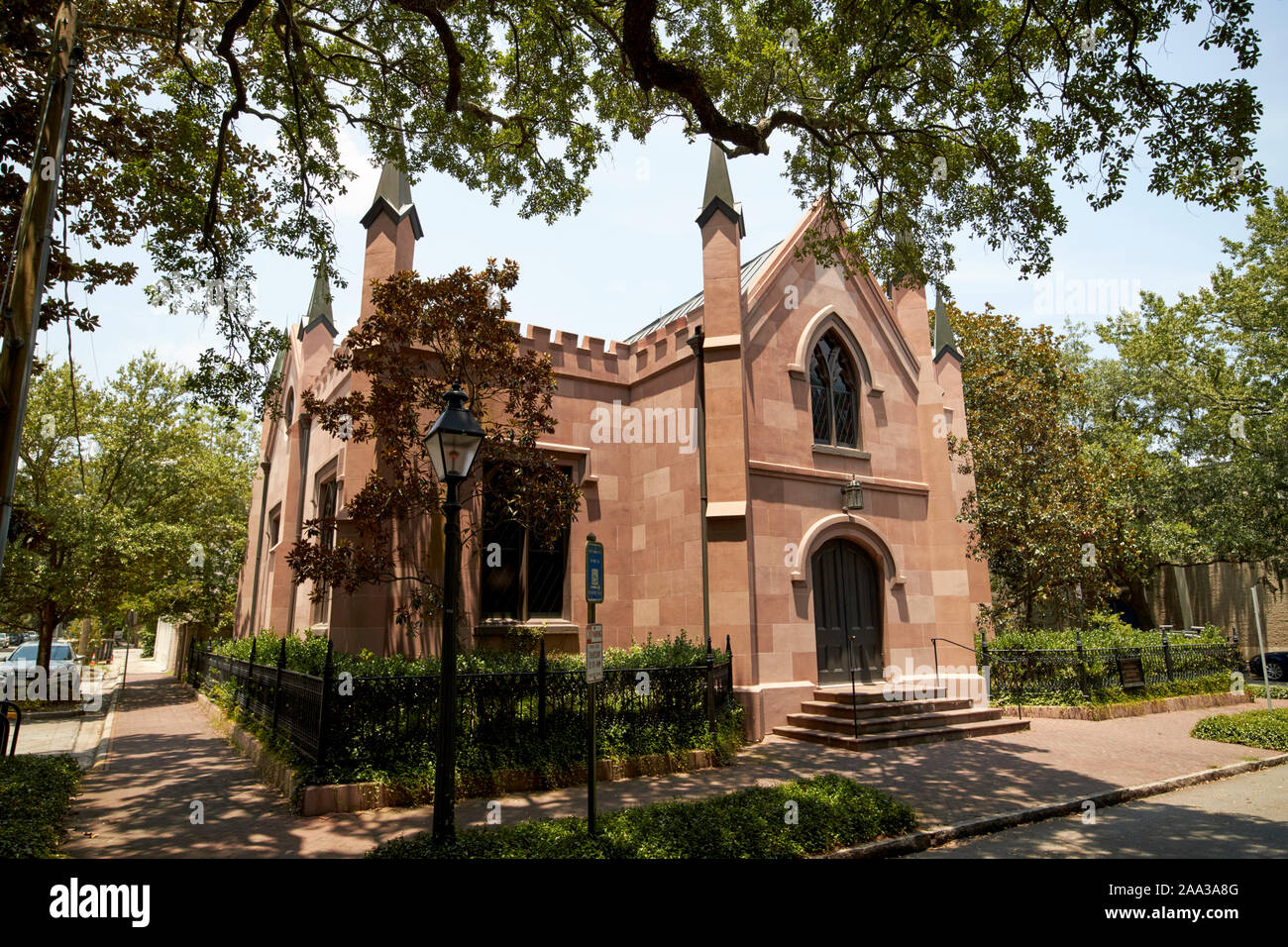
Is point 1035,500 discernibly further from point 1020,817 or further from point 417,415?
point 417,415

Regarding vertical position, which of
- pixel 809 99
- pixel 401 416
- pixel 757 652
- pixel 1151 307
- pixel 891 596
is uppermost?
pixel 1151 307

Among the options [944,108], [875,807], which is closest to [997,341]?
[944,108]

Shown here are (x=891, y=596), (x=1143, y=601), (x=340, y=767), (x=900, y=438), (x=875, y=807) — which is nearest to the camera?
(x=875, y=807)

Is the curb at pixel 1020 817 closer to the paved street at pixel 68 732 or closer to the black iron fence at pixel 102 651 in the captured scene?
the paved street at pixel 68 732

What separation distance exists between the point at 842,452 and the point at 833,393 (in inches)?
56.4

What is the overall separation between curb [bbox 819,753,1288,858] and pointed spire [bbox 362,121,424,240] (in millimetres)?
12411

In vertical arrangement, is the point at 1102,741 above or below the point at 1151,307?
below

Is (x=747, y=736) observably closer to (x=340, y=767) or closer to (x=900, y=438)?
(x=340, y=767)

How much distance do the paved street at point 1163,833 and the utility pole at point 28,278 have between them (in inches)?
350

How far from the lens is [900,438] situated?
16422 mm

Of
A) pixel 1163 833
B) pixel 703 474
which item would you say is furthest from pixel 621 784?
pixel 1163 833

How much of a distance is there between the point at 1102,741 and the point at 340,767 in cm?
1226

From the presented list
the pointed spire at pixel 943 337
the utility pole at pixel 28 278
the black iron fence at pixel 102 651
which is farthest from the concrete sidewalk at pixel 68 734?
the black iron fence at pixel 102 651

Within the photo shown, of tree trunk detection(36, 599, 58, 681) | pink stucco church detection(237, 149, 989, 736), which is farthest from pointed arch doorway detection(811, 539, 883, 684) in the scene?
tree trunk detection(36, 599, 58, 681)
